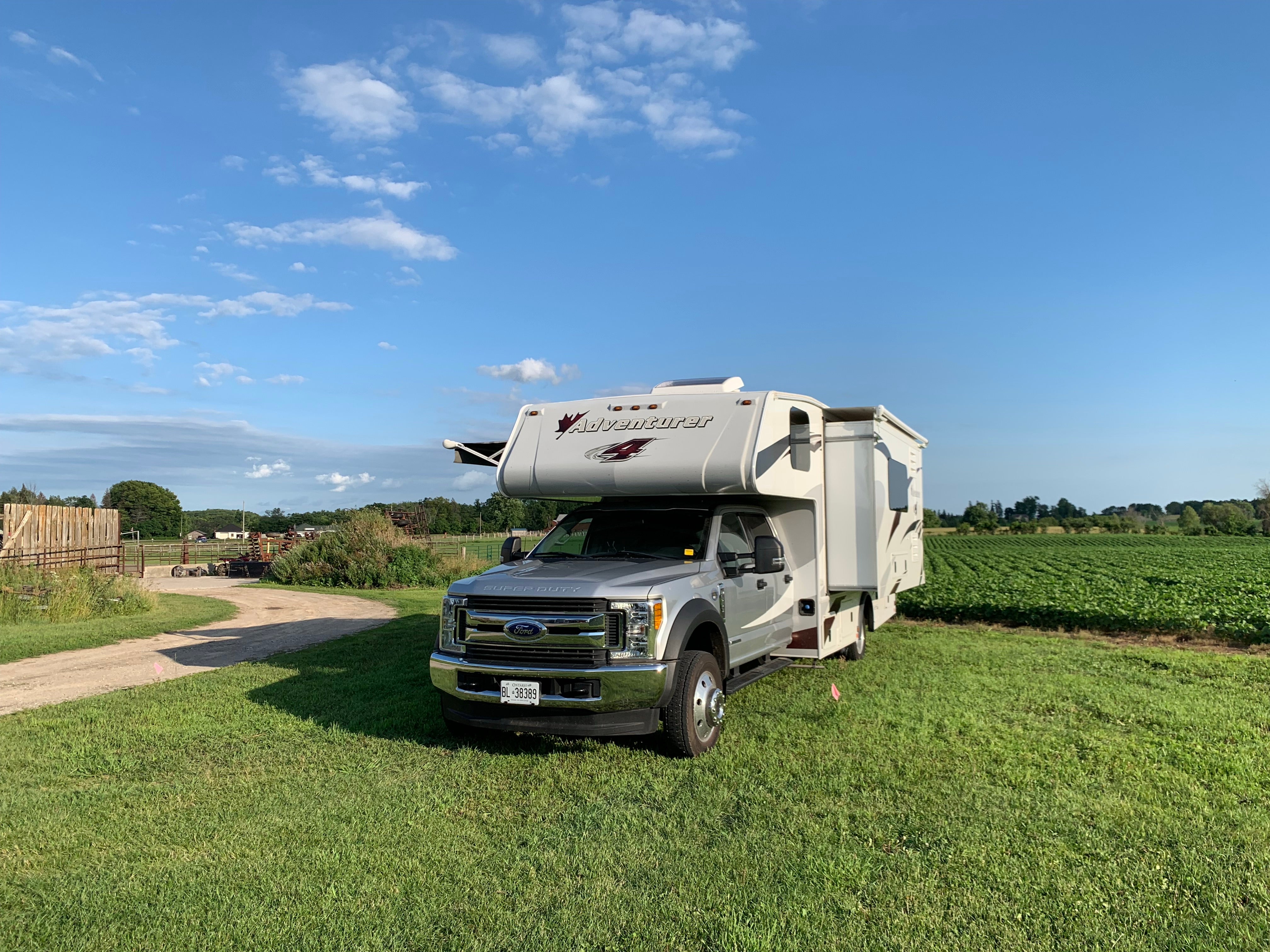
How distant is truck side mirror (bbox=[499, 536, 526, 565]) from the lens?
8.05 meters

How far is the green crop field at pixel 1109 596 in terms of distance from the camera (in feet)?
47.0

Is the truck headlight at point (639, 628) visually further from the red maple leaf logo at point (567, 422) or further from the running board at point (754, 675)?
the red maple leaf logo at point (567, 422)

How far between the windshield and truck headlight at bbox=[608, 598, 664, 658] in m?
1.22

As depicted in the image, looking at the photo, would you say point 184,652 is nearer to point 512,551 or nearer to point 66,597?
point 66,597

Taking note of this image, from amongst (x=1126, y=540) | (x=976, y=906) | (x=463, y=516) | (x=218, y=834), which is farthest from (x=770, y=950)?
(x=1126, y=540)

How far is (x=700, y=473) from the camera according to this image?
Answer: 7.05m

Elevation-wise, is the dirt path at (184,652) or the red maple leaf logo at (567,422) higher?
the red maple leaf logo at (567,422)

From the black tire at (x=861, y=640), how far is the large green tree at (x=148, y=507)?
9438cm

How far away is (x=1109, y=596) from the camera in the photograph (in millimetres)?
16641

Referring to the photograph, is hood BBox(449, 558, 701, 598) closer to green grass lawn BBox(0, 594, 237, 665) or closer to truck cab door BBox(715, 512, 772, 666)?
truck cab door BBox(715, 512, 772, 666)

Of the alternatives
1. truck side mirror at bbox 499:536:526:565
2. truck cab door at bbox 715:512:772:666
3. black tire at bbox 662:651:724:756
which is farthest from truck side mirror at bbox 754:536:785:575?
truck side mirror at bbox 499:536:526:565

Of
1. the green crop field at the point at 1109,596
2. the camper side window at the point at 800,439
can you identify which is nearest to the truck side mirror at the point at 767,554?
the camper side window at the point at 800,439

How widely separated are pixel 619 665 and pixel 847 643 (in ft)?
15.7

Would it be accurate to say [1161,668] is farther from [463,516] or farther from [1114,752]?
[463,516]
